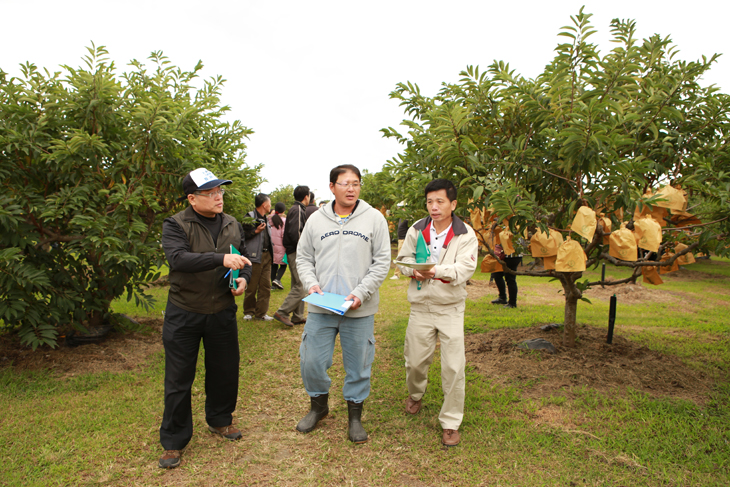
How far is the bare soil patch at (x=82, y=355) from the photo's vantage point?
511 cm

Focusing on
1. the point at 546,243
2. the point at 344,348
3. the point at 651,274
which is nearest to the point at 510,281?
the point at 651,274

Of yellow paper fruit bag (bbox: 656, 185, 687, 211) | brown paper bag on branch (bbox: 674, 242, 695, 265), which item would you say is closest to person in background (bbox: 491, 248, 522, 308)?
brown paper bag on branch (bbox: 674, 242, 695, 265)

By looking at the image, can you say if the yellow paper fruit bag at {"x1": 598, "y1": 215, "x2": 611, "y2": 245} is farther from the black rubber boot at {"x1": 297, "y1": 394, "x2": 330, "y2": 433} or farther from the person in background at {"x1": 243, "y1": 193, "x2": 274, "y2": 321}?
the person in background at {"x1": 243, "y1": 193, "x2": 274, "y2": 321}

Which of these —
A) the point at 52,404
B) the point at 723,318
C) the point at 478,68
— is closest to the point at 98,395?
the point at 52,404

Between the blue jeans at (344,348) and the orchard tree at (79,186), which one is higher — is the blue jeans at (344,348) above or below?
below

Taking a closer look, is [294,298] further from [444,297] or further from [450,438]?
[450,438]

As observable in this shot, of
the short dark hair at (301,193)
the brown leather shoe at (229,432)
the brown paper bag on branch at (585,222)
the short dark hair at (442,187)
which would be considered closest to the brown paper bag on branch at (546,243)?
the brown paper bag on branch at (585,222)

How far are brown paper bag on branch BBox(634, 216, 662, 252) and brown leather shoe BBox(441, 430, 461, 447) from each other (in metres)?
2.31

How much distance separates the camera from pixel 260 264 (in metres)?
7.54

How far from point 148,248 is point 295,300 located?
8.96 ft

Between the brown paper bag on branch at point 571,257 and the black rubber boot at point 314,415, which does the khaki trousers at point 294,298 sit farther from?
the brown paper bag on branch at point 571,257

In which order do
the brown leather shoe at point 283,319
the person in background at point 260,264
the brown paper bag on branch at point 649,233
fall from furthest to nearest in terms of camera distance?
the brown leather shoe at point 283,319 → the person in background at point 260,264 → the brown paper bag on branch at point 649,233

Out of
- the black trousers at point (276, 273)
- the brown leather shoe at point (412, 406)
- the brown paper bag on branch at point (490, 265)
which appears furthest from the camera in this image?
the black trousers at point (276, 273)

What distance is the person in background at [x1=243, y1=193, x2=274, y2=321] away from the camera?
284 inches
